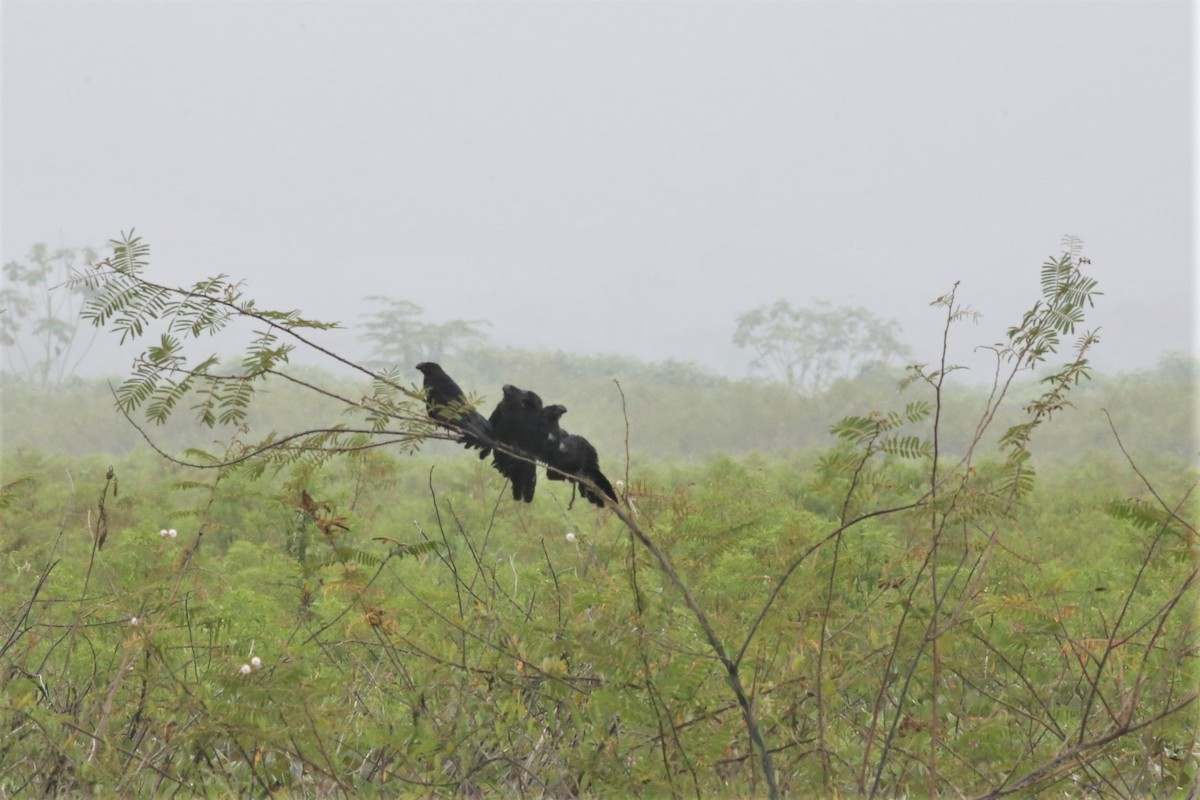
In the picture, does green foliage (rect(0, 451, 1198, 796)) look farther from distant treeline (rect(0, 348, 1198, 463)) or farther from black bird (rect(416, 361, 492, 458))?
distant treeline (rect(0, 348, 1198, 463))

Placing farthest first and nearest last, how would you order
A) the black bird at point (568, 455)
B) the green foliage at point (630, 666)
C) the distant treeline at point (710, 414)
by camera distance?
the distant treeline at point (710, 414) → the black bird at point (568, 455) → the green foliage at point (630, 666)

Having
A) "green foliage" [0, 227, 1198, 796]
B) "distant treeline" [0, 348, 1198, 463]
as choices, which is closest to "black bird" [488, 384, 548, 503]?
"green foliage" [0, 227, 1198, 796]

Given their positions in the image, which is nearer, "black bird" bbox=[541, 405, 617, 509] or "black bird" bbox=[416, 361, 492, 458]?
"black bird" bbox=[416, 361, 492, 458]

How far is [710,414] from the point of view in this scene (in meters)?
33.1

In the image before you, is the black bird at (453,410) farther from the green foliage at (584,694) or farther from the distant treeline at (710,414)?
the distant treeline at (710,414)

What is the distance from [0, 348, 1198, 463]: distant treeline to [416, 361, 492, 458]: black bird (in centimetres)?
2095

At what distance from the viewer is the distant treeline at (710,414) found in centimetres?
2481

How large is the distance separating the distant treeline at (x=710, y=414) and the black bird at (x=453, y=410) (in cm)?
2095

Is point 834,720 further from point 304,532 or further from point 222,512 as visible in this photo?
point 222,512

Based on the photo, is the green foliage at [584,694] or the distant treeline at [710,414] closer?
the green foliage at [584,694]

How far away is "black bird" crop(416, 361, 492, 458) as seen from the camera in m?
1.81

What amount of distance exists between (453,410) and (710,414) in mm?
31508

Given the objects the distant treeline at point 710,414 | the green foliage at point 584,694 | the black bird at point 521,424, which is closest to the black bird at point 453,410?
the black bird at point 521,424

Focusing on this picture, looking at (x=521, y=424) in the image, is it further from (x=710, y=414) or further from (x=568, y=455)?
(x=710, y=414)
